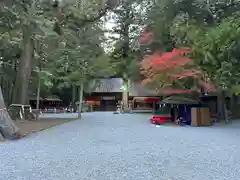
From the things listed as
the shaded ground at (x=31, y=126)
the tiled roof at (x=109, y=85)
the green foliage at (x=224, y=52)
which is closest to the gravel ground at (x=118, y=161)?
the shaded ground at (x=31, y=126)

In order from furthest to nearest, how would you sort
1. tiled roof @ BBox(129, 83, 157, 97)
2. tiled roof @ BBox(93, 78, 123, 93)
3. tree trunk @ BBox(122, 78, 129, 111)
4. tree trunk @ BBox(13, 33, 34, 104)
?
tiled roof @ BBox(93, 78, 123, 93) → tiled roof @ BBox(129, 83, 157, 97) → tree trunk @ BBox(122, 78, 129, 111) → tree trunk @ BBox(13, 33, 34, 104)

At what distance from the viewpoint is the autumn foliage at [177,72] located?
58.1 feet

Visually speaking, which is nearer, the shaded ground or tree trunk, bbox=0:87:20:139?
tree trunk, bbox=0:87:20:139

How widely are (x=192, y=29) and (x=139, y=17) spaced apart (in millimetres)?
10004

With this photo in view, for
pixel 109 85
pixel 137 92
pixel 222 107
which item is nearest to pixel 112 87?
pixel 109 85

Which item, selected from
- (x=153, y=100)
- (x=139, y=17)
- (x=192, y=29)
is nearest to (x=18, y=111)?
(x=192, y=29)

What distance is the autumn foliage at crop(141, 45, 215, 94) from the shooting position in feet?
58.1

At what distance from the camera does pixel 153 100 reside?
39.6m

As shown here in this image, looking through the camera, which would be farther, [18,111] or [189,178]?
[18,111]

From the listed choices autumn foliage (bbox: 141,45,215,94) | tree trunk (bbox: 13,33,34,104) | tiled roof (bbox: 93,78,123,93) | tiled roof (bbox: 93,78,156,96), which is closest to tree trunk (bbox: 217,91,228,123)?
autumn foliage (bbox: 141,45,215,94)

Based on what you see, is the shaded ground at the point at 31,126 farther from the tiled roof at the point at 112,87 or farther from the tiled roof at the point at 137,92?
the tiled roof at the point at 112,87

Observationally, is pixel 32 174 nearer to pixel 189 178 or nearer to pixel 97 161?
pixel 97 161

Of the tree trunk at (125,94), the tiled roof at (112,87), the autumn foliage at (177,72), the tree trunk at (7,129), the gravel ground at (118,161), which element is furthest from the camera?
the tiled roof at (112,87)

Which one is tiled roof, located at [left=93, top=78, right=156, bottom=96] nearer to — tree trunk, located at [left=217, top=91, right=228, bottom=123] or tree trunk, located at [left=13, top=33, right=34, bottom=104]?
tree trunk, located at [left=217, top=91, right=228, bottom=123]
